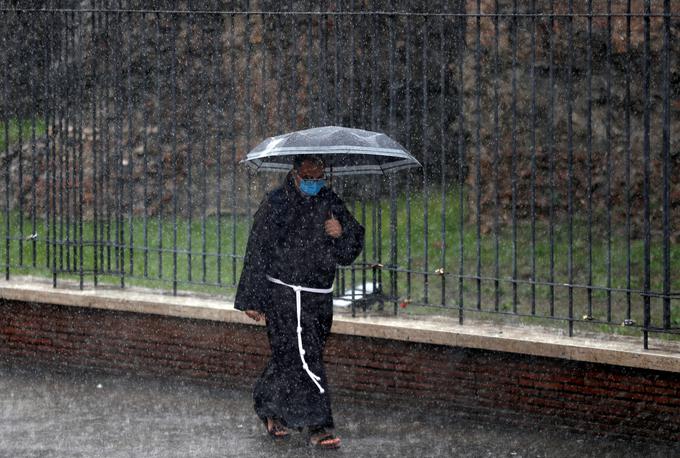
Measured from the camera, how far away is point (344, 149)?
782 centimetres

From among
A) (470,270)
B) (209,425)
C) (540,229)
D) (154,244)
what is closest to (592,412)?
(209,425)

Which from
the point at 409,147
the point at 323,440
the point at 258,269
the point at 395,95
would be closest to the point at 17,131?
the point at 395,95

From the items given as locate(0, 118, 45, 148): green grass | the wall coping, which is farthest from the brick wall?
locate(0, 118, 45, 148): green grass

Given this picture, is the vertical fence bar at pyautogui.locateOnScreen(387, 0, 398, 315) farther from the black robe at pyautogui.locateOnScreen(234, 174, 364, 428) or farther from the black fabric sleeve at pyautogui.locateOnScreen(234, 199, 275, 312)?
the black fabric sleeve at pyautogui.locateOnScreen(234, 199, 275, 312)

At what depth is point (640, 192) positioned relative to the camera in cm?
1232

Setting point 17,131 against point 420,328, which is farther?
point 17,131

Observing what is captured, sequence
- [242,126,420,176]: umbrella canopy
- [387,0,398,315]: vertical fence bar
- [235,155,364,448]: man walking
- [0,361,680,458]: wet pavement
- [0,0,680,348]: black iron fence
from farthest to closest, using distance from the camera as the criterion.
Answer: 1. [0,0,680,348]: black iron fence
2. [387,0,398,315]: vertical fence bar
3. [235,155,364,448]: man walking
4. [0,361,680,458]: wet pavement
5. [242,126,420,176]: umbrella canopy

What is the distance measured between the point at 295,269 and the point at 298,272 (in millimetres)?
26

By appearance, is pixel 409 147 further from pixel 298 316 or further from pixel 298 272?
pixel 298 316

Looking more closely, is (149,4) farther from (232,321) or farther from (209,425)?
(209,425)

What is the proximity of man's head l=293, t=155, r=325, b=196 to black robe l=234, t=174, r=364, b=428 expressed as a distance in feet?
0.31

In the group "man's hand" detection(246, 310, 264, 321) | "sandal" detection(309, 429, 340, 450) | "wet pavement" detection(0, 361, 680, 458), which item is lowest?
"wet pavement" detection(0, 361, 680, 458)

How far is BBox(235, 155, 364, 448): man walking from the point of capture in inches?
325

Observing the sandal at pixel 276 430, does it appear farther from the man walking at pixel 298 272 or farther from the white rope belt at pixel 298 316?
the white rope belt at pixel 298 316
